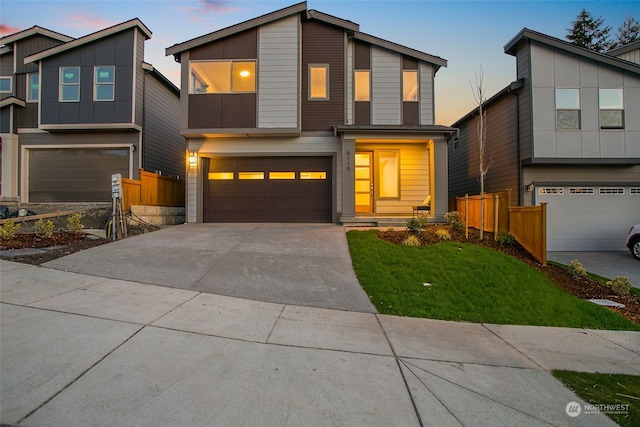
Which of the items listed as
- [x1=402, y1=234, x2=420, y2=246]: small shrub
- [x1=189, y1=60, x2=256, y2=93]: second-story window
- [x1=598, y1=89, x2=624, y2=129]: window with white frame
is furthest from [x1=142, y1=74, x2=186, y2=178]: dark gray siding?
[x1=598, y1=89, x2=624, y2=129]: window with white frame

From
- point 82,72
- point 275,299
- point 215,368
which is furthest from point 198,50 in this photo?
point 215,368

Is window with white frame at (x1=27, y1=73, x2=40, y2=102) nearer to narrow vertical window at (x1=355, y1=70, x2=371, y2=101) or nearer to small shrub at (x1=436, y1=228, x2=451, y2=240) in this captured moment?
narrow vertical window at (x1=355, y1=70, x2=371, y2=101)

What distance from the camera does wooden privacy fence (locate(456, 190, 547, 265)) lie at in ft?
26.0

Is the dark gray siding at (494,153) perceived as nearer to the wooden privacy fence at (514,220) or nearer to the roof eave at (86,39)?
the wooden privacy fence at (514,220)

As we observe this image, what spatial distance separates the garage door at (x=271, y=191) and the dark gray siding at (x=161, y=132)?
12.1ft

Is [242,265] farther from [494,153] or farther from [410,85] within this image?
[494,153]

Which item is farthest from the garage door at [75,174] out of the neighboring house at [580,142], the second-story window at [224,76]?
the neighboring house at [580,142]

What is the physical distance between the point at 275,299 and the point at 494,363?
3.11m

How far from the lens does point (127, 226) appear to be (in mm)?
9734

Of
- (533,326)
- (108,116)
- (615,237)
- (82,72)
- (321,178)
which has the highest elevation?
(82,72)

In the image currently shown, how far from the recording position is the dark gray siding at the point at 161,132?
13.9 m

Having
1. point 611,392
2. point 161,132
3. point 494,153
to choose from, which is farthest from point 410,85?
point 611,392

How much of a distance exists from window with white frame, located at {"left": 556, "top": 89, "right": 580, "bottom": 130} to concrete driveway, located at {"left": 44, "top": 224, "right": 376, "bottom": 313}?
29.5ft

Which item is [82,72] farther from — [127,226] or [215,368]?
[215,368]
